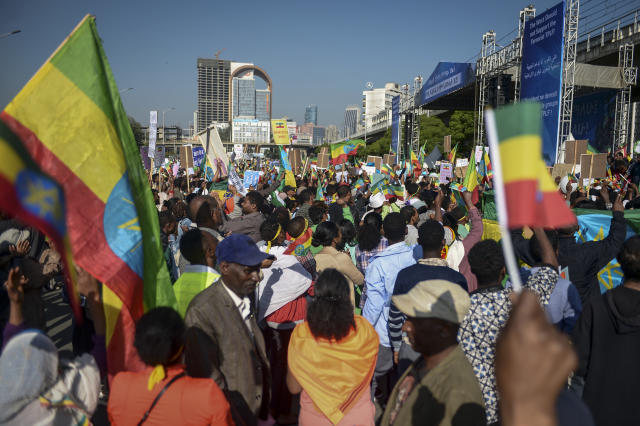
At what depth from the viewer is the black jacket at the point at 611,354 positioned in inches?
Result: 101

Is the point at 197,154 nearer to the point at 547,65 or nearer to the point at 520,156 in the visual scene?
the point at 547,65

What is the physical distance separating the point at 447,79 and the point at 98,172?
25.7 meters

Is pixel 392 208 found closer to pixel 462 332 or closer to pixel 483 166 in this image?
pixel 462 332

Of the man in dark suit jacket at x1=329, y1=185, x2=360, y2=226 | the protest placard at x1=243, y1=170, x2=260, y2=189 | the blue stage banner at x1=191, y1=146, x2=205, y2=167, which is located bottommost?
the man in dark suit jacket at x1=329, y1=185, x2=360, y2=226

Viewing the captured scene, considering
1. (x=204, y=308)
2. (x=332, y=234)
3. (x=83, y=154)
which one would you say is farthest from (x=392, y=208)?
(x=83, y=154)

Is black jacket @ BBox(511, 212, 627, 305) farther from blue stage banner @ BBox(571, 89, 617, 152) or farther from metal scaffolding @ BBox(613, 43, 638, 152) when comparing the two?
blue stage banner @ BBox(571, 89, 617, 152)

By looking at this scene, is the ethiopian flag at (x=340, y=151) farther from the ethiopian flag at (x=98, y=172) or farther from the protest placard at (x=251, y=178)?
the ethiopian flag at (x=98, y=172)

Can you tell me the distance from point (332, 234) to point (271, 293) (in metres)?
0.85

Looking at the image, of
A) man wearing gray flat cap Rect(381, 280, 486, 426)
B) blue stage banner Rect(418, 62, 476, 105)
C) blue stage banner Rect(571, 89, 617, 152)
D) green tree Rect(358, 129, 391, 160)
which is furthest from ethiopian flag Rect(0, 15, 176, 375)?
green tree Rect(358, 129, 391, 160)

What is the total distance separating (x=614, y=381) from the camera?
8.58 ft

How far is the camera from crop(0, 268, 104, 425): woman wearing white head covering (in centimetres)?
173

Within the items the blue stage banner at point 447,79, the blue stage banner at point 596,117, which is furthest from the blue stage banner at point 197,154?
the blue stage banner at point 596,117

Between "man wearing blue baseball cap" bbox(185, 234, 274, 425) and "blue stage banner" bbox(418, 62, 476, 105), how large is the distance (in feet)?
74.8

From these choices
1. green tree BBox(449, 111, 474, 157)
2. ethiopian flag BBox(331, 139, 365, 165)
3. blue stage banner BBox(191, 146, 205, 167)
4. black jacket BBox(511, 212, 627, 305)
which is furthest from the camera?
green tree BBox(449, 111, 474, 157)
